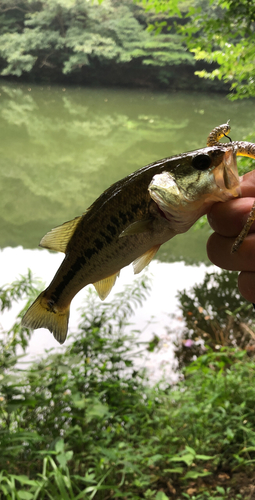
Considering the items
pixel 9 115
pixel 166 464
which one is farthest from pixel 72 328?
pixel 9 115

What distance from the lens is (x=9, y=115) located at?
15.3m

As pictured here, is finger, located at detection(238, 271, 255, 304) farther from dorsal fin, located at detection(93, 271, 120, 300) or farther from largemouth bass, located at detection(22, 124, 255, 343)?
dorsal fin, located at detection(93, 271, 120, 300)

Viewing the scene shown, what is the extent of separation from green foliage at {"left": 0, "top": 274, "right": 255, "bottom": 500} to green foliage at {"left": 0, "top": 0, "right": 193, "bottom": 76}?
765 inches

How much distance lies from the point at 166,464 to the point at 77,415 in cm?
77

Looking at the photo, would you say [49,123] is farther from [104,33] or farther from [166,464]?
[166,464]

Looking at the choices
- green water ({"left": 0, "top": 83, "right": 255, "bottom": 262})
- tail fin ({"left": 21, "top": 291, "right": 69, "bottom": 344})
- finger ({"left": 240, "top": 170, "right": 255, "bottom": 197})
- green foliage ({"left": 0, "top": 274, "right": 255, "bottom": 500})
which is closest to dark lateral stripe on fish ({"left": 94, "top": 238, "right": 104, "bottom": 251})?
tail fin ({"left": 21, "top": 291, "right": 69, "bottom": 344})

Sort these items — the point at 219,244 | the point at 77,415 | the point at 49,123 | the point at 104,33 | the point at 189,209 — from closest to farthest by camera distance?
the point at 189,209
the point at 219,244
the point at 77,415
the point at 49,123
the point at 104,33

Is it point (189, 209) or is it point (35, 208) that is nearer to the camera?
point (189, 209)

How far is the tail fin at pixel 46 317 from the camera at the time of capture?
108cm

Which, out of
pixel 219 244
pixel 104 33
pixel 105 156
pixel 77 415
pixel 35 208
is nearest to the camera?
pixel 219 244

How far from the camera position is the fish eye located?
0.83 meters

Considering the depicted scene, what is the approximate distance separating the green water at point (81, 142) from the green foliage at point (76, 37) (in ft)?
5.82

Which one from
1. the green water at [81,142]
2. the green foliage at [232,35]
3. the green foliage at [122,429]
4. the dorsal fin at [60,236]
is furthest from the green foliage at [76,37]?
the dorsal fin at [60,236]

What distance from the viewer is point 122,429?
115 inches
